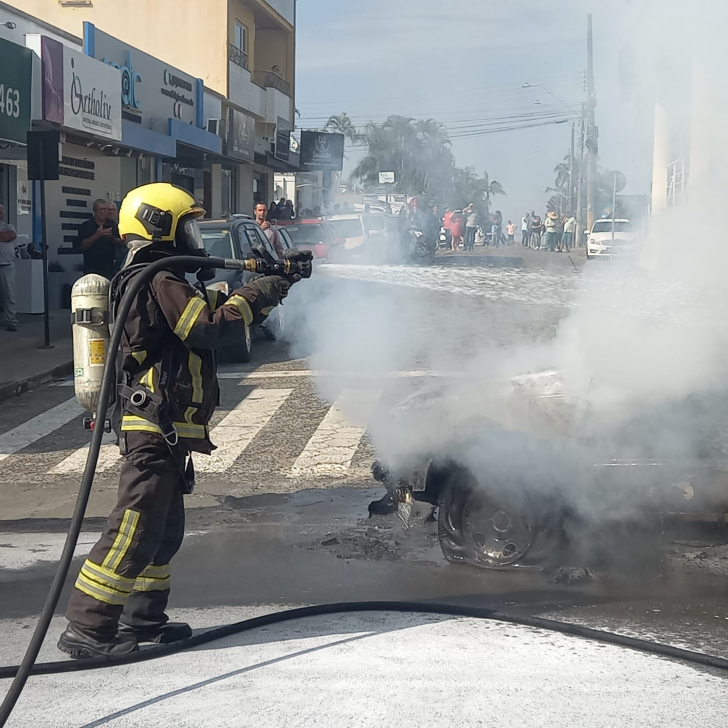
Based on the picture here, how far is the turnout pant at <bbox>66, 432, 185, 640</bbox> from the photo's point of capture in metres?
3.86

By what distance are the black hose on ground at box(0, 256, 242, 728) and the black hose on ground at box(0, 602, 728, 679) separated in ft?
0.93

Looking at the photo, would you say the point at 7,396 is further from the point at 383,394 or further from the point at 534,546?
the point at 534,546

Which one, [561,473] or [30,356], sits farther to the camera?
[30,356]

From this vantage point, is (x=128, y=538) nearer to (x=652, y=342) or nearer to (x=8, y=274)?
(x=652, y=342)

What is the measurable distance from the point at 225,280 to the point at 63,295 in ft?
24.1

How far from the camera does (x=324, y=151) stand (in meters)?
11.2

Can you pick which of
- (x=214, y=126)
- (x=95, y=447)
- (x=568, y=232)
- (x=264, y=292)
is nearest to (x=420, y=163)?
(x=264, y=292)

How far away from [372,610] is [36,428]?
19.1ft

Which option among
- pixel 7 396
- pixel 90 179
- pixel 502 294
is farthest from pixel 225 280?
pixel 90 179

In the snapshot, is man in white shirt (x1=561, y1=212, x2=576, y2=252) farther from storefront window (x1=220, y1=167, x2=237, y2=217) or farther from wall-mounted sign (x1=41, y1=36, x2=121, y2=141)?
storefront window (x1=220, y1=167, x2=237, y2=217)

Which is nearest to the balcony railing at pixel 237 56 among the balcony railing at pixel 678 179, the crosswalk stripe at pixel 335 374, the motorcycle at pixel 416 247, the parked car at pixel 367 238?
the parked car at pixel 367 238

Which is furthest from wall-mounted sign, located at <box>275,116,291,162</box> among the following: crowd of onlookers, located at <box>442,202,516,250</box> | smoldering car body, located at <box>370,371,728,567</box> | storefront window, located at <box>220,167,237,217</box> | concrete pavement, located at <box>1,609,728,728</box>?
concrete pavement, located at <box>1,609,728,728</box>

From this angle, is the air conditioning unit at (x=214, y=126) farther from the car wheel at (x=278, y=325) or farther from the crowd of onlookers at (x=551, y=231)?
the car wheel at (x=278, y=325)

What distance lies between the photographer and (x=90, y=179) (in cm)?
1977
